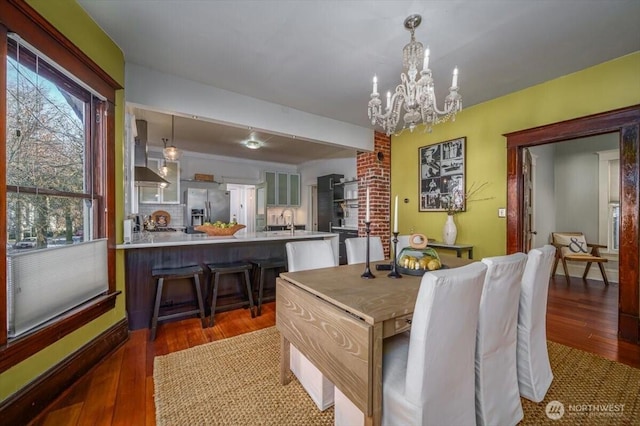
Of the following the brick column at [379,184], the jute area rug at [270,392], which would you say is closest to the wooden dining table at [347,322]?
the jute area rug at [270,392]

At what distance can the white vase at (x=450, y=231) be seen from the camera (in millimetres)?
3564

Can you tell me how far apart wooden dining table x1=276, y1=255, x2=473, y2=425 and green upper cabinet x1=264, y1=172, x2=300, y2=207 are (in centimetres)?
517

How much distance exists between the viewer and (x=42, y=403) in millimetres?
1515

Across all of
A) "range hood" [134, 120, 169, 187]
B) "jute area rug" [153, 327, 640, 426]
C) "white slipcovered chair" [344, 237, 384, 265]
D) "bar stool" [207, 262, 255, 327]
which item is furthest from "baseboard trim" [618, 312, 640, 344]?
"range hood" [134, 120, 169, 187]

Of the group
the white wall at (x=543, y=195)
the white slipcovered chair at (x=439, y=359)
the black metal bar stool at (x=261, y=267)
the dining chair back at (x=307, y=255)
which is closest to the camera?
the white slipcovered chair at (x=439, y=359)

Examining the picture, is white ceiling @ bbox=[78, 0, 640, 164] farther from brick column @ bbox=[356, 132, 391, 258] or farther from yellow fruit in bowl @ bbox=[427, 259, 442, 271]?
yellow fruit in bowl @ bbox=[427, 259, 442, 271]

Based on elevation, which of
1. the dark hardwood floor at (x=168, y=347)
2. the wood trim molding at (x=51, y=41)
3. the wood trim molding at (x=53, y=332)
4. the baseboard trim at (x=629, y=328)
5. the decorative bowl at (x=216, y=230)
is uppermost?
the wood trim molding at (x=51, y=41)

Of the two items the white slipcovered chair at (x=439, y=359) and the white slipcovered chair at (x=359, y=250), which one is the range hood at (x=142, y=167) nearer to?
the white slipcovered chair at (x=359, y=250)

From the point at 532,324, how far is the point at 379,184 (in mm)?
3254

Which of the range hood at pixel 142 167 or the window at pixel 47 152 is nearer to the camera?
the window at pixel 47 152

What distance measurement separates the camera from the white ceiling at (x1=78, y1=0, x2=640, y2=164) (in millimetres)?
1853

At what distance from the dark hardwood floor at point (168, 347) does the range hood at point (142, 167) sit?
5.81 ft

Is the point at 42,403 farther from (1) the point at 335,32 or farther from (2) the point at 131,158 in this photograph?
(1) the point at 335,32

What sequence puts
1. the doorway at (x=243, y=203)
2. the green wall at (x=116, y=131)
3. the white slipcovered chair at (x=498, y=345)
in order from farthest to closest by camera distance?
the doorway at (x=243, y=203) < the green wall at (x=116, y=131) < the white slipcovered chair at (x=498, y=345)
